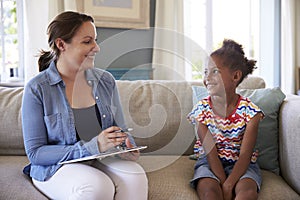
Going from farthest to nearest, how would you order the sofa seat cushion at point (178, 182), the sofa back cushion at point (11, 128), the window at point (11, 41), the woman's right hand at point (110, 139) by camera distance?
1. the window at point (11, 41)
2. the sofa back cushion at point (11, 128)
3. the sofa seat cushion at point (178, 182)
4. the woman's right hand at point (110, 139)

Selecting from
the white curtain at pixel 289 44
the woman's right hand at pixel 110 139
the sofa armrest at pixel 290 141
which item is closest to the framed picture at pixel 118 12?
the white curtain at pixel 289 44

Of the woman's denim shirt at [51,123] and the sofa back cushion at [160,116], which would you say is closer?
the woman's denim shirt at [51,123]

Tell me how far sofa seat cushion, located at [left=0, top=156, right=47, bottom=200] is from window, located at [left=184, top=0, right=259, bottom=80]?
2.53m

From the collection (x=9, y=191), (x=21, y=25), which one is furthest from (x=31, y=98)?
(x=21, y=25)

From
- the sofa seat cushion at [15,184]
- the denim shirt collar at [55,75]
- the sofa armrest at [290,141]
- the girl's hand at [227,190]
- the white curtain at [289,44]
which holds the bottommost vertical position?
the girl's hand at [227,190]

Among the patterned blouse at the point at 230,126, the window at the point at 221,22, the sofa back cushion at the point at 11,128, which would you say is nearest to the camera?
the patterned blouse at the point at 230,126

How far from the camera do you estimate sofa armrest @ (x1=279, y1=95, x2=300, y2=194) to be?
59.7 inches

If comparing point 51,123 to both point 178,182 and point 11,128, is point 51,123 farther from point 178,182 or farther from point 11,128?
point 178,182

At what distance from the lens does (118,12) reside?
3.39 meters

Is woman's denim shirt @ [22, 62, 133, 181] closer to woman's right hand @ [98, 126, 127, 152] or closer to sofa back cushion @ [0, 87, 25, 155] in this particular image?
woman's right hand @ [98, 126, 127, 152]

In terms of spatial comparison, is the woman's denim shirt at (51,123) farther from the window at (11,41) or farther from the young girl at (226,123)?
the window at (11,41)

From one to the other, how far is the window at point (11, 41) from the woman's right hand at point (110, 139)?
6.91 feet

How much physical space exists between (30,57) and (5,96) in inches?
48.2

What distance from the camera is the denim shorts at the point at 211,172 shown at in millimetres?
1476
